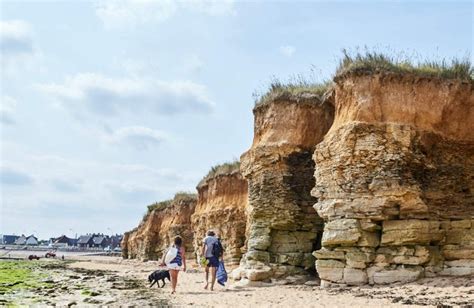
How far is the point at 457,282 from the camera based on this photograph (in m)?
12.7

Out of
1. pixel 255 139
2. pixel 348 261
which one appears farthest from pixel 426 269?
pixel 255 139

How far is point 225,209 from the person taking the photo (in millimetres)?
30766

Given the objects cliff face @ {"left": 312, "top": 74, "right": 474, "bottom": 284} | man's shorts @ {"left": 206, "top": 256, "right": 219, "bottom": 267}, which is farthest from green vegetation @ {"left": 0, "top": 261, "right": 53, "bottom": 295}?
cliff face @ {"left": 312, "top": 74, "right": 474, "bottom": 284}

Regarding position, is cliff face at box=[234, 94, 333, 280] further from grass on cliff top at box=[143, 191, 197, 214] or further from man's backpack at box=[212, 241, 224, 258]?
grass on cliff top at box=[143, 191, 197, 214]

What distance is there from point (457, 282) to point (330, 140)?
17.8 ft

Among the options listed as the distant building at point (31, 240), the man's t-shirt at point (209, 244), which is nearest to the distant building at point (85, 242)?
the distant building at point (31, 240)

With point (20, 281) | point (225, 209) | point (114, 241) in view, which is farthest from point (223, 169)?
point (114, 241)

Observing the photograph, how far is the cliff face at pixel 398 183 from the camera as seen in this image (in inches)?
552

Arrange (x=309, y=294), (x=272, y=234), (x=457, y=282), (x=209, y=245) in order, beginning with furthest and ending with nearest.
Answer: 1. (x=272, y=234)
2. (x=209, y=245)
3. (x=309, y=294)
4. (x=457, y=282)

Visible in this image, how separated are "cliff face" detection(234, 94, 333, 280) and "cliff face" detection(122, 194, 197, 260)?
21755 millimetres

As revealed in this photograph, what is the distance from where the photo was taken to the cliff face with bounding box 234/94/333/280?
17781mm

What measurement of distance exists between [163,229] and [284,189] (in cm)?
3302

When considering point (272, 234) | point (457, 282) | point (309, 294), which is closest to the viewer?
point (457, 282)

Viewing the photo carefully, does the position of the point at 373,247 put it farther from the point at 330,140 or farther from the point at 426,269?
the point at 330,140
